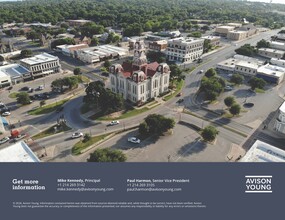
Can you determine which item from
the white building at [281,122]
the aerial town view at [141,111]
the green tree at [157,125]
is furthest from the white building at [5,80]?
the white building at [281,122]

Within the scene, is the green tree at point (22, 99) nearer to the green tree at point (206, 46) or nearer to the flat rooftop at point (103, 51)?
the flat rooftop at point (103, 51)

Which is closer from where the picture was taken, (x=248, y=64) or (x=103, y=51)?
(x=248, y=64)

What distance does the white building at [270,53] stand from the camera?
143 metres

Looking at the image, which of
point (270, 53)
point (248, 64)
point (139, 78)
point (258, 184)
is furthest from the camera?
point (270, 53)

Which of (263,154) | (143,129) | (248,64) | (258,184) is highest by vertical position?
(258,184)

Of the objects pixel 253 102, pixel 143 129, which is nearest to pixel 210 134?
pixel 143 129

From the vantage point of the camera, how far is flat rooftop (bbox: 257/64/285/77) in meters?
110

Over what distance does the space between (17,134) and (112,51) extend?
8939 centimetres

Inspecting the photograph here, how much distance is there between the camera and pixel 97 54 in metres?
138

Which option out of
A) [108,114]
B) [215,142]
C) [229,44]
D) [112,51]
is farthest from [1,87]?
[229,44]

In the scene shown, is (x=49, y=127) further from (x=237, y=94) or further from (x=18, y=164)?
(x=237, y=94)

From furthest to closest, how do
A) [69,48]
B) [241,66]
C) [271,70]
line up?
[69,48]
[241,66]
[271,70]

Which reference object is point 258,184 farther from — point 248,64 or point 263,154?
point 248,64

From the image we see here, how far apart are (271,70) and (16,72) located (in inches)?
4809
